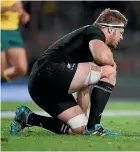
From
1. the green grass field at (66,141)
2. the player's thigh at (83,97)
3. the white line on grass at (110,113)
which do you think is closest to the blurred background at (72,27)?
the white line on grass at (110,113)

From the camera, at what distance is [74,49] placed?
23.6 feet

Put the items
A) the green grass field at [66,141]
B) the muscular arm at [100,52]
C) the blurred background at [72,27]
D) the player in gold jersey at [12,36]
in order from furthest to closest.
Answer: the blurred background at [72,27] → the player in gold jersey at [12,36] → the muscular arm at [100,52] → the green grass field at [66,141]

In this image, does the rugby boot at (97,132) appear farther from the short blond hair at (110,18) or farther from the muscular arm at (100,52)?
the short blond hair at (110,18)

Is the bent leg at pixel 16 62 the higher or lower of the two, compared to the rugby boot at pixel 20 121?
higher

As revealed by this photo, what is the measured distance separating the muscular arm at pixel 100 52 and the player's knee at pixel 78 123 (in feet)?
2.03

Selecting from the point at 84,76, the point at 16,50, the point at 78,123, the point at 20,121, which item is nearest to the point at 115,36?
the point at 84,76

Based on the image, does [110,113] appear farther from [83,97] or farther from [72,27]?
[72,27]

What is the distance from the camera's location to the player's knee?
7120 millimetres

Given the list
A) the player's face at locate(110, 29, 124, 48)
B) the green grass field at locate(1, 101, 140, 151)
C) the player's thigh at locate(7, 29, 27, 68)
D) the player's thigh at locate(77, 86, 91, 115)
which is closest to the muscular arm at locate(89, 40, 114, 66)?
the player's face at locate(110, 29, 124, 48)

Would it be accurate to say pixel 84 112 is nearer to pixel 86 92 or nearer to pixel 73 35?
pixel 86 92

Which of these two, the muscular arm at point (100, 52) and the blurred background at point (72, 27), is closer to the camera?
the muscular arm at point (100, 52)

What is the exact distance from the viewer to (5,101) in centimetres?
1380

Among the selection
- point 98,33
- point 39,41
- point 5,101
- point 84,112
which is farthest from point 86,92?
point 39,41

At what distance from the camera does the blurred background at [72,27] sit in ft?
55.0
